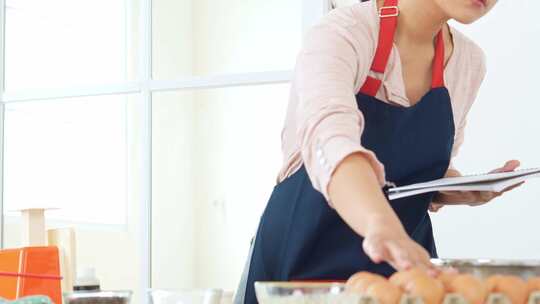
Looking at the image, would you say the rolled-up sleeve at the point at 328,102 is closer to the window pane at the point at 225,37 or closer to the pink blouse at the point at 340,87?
the pink blouse at the point at 340,87

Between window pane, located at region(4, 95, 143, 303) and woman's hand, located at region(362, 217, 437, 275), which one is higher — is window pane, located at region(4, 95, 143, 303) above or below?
below

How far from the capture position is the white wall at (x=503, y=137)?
2203 millimetres

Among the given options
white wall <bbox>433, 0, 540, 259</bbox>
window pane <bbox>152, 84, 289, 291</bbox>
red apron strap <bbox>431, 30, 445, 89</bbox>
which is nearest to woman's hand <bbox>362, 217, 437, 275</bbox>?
red apron strap <bbox>431, 30, 445, 89</bbox>

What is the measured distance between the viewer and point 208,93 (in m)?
2.66

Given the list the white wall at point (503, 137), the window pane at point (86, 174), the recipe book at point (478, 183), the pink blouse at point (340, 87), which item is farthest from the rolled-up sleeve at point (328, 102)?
the window pane at point (86, 174)

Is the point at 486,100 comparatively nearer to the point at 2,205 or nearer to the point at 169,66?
the point at 169,66

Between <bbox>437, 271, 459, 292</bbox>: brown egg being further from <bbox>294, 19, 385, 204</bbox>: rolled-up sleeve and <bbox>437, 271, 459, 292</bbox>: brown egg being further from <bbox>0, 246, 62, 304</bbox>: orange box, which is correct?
<bbox>0, 246, 62, 304</bbox>: orange box

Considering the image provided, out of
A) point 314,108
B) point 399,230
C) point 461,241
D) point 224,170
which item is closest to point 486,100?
point 461,241

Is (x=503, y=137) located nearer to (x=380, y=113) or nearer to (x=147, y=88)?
(x=380, y=113)

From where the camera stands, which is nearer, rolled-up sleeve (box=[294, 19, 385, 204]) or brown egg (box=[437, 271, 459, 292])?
brown egg (box=[437, 271, 459, 292])

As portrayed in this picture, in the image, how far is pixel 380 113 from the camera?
58.3 inches

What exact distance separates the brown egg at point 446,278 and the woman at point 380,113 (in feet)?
1.33

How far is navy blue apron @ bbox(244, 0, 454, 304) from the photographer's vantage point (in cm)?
145

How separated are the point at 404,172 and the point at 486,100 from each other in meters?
0.88
